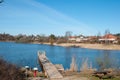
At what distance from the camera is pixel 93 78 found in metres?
17.5

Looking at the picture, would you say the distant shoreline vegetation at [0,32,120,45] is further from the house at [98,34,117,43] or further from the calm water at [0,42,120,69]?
the calm water at [0,42,120,69]

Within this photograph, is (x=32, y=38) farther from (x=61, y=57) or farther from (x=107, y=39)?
(x=61, y=57)

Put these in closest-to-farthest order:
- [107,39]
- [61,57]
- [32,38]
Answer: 1. [61,57]
2. [107,39]
3. [32,38]

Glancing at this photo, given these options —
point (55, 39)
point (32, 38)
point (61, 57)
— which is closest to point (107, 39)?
point (55, 39)

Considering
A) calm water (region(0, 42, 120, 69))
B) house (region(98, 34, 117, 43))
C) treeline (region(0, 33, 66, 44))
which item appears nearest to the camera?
calm water (region(0, 42, 120, 69))

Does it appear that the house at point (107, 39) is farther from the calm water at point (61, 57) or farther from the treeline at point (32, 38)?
the calm water at point (61, 57)

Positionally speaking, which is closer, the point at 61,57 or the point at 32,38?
the point at 61,57

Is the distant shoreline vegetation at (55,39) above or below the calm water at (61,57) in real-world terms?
above

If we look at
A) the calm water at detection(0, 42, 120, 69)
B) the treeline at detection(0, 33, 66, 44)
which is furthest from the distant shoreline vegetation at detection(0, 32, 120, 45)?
the calm water at detection(0, 42, 120, 69)

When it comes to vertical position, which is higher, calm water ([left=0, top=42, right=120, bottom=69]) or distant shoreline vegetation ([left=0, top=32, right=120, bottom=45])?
distant shoreline vegetation ([left=0, top=32, right=120, bottom=45])

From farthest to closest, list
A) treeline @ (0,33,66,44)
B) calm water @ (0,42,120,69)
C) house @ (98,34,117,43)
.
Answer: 1. treeline @ (0,33,66,44)
2. house @ (98,34,117,43)
3. calm water @ (0,42,120,69)

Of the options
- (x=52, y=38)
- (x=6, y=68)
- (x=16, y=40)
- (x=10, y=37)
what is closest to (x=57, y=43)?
(x=52, y=38)

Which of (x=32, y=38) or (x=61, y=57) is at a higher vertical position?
(x=32, y=38)

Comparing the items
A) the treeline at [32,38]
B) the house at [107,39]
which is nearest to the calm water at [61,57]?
the house at [107,39]
